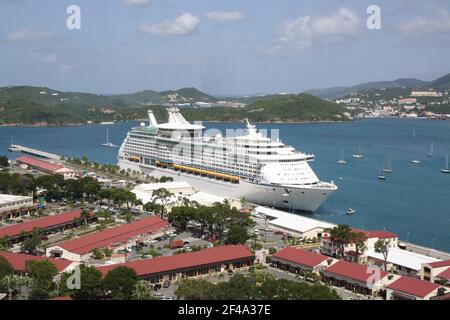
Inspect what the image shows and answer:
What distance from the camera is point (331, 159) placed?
40.1 metres

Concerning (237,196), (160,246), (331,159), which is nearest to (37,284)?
(160,246)

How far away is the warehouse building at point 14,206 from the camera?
63.6 ft

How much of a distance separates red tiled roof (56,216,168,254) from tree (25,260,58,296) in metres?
2.46

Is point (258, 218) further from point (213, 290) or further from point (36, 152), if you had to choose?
point (36, 152)

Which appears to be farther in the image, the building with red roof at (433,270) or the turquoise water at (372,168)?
the turquoise water at (372,168)

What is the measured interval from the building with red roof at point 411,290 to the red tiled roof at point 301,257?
210 cm

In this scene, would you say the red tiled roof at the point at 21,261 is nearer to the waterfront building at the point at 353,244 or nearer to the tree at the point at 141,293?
the tree at the point at 141,293

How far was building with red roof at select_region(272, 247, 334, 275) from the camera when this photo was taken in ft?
43.9

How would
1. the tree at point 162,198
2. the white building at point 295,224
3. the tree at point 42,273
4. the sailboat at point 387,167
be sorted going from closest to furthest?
the tree at point 42,273
the white building at point 295,224
the tree at point 162,198
the sailboat at point 387,167

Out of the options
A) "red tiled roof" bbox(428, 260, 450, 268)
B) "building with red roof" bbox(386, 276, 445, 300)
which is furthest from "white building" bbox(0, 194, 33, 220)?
"red tiled roof" bbox(428, 260, 450, 268)

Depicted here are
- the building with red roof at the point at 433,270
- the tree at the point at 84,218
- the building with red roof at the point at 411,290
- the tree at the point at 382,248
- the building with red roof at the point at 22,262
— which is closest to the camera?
the building with red roof at the point at 411,290

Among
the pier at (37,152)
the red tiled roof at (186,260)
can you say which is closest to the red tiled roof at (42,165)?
the pier at (37,152)

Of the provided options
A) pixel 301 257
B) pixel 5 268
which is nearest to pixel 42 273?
pixel 5 268
